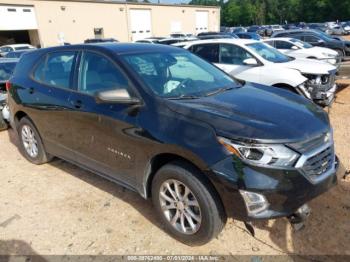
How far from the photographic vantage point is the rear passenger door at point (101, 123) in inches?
129

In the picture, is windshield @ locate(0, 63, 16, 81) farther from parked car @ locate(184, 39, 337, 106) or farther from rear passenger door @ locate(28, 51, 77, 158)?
parked car @ locate(184, 39, 337, 106)

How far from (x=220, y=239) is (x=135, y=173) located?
1021 millimetres

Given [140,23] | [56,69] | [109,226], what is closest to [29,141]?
[56,69]

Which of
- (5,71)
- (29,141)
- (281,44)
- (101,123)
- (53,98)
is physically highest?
(53,98)

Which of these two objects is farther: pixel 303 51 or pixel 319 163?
pixel 303 51

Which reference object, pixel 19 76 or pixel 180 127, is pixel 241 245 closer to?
pixel 180 127

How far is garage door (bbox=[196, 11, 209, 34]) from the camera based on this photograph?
52263mm

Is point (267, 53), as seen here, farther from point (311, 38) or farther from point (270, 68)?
point (311, 38)

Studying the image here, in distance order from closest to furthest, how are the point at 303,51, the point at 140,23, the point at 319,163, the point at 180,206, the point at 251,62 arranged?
the point at 319,163, the point at 180,206, the point at 251,62, the point at 303,51, the point at 140,23

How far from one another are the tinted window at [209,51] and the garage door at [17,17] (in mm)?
28534

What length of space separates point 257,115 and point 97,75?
1795 mm

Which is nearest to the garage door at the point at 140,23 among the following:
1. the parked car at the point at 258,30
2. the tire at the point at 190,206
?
the parked car at the point at 258,30

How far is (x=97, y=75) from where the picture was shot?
3631mm

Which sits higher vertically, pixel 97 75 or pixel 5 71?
pixel 97 75
